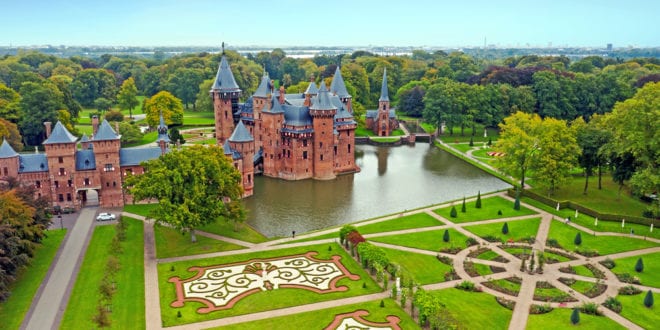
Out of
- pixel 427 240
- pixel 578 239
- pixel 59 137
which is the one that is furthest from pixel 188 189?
pixel 578 239

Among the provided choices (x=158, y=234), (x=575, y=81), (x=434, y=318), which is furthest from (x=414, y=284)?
(x=575, y=81)

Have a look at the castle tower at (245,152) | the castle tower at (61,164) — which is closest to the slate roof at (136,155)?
the castle tower at (61,164)

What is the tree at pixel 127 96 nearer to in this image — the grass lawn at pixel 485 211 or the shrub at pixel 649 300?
the grass lawn at pixel 485 211

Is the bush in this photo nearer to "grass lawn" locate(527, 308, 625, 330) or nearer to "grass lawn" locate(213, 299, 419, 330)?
"grass lawn" locate(527, 308, 625, 330)

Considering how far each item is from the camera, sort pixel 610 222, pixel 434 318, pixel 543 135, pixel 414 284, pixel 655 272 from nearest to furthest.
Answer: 1. pixel 434 318
2. pixel 414 284
3. pixel 655 272
4. pixel 610 222
5. pixel 543 135

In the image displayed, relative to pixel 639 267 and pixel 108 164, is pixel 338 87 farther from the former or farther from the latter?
pixel 639 267

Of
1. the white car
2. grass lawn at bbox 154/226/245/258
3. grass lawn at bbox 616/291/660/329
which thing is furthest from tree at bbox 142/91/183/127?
grass lawn at bbox 616/291/660/329

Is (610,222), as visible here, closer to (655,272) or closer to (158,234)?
(655,272)
